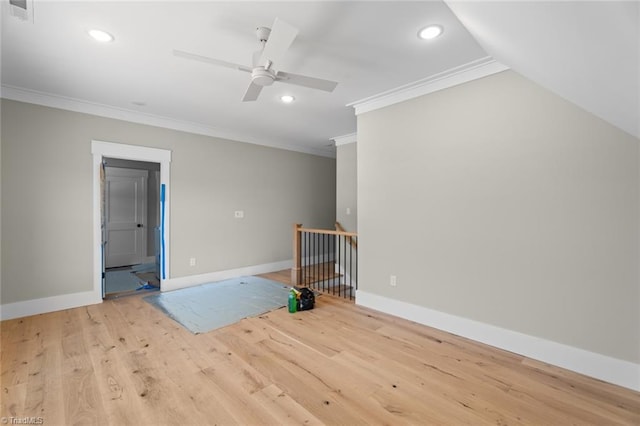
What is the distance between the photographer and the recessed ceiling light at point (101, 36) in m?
2.21

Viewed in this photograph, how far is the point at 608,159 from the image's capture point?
216cm

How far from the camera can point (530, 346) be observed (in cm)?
247

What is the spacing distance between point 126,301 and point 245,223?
2206 mm

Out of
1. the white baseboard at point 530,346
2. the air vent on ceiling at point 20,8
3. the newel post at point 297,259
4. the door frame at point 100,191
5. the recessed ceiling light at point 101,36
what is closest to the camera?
the air vent on ceiling at point 20,8

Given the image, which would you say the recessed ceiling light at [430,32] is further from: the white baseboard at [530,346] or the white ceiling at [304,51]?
the white baseboard at [530,346]

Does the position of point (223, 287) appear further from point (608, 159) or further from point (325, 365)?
point (608, 159)

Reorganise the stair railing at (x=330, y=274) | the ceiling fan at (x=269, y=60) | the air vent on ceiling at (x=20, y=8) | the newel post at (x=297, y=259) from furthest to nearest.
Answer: the newel post at (x=297, y=259) → the stair railing at (x=330, y=274) → the ceiling fan at (x=269, y=60) → the air vent on ceiling at (x=20, y=8)

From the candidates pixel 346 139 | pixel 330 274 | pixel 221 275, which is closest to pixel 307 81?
pixel 346 139

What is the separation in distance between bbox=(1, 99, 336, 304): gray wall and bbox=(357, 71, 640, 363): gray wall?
280 cm

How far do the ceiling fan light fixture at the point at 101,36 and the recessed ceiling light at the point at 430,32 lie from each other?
2437mm

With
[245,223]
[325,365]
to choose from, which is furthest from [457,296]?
[245,223]

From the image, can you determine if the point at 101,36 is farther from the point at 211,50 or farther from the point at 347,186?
the point at 347,186

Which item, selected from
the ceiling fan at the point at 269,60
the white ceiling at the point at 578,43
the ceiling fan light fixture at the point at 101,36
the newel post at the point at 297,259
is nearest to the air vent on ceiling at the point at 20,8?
the ceiling fan light fixture at the point at 101,36

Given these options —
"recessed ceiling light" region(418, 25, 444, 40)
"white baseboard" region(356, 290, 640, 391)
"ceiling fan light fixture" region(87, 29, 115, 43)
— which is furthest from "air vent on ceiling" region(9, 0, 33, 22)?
"white baseboard" region(356, 290, 640, 391)
